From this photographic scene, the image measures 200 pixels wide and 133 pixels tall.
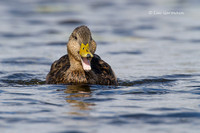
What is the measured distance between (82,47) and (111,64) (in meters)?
4.07

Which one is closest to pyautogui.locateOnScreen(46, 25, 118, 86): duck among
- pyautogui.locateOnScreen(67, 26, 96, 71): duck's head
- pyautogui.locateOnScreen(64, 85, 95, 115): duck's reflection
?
pyautogui.locateOnScreen(67, 26, 96, 71): duck's head

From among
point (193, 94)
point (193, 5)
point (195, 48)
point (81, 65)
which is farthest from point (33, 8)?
point (193, 94)

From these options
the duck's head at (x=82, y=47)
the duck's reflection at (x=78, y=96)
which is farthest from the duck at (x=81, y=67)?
the duck's reflection at (x=78, y=96)

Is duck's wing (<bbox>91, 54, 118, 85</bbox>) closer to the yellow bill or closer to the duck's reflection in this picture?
the duck's reflection

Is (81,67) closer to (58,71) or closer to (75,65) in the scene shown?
(75,65)

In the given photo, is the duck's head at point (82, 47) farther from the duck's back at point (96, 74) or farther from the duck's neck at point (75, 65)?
the duck's back at point (96, 74)

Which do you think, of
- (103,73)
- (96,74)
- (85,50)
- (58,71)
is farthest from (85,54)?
(58,71)

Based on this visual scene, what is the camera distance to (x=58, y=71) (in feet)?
37.9

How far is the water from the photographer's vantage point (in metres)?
8.05

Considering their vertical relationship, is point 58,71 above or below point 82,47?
below

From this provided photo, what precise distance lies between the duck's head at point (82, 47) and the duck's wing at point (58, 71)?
0.64 m

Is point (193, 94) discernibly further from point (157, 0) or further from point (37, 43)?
point (157, 0)

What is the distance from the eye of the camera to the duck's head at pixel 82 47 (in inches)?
410

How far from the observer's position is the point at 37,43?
56.5 feet
